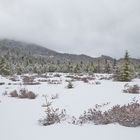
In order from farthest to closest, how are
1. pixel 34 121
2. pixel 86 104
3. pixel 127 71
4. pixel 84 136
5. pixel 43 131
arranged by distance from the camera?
→ pixel 127 71 → pixel 86 104 → pixel 34 121 → pixel 43 131 → pixel 84 136

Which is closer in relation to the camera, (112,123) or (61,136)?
(61,136)

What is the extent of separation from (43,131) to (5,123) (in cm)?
154

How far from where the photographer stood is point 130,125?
699 centimetres

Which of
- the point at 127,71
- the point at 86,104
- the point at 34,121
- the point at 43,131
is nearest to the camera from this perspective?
the point at 43,131

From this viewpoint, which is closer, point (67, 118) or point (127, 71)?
point (67, 118)

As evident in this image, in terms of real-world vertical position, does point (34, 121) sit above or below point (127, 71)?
below

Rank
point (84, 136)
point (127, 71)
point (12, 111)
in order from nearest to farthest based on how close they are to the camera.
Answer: point (84, 136) < point (12, 111) < point (127, 71)

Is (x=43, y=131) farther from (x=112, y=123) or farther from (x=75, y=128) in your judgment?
(x=112, y=123)

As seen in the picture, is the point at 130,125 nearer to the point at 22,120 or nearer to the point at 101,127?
the point at 101,127

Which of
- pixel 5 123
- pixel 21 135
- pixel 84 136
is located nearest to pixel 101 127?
pixel 84 136

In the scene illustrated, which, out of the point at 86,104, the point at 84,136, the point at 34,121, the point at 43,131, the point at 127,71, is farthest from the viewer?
the point at 127,71

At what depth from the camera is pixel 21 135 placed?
6406 millimetres

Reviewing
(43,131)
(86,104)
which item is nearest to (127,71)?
(86,104)

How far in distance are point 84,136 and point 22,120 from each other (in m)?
2.58
